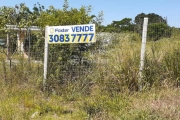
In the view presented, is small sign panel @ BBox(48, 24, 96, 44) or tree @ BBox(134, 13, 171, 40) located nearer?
small sign panel @ BBox(48, 24, 96, 44)

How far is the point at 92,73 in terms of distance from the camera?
6555 mm

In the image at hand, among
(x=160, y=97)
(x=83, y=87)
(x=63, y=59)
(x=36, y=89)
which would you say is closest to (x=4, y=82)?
(x=36, y=89)

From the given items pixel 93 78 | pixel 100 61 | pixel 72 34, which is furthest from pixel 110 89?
pixel 72 34

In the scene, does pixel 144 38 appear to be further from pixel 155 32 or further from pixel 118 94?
pixel 118 94

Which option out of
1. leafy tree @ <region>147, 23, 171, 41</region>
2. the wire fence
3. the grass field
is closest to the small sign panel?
the wire fence

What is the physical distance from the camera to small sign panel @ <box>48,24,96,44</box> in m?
6.42

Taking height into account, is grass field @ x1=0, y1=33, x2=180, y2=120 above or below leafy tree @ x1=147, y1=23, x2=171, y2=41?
below

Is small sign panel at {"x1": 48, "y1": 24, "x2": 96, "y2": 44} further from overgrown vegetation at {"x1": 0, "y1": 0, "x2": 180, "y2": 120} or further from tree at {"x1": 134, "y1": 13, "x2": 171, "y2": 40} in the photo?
tree at {"x1": 134, "y1": 13, "x2": 171, "y2": 40}

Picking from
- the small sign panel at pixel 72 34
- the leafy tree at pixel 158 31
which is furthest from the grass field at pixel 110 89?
the small sign panel at pixel 72 34

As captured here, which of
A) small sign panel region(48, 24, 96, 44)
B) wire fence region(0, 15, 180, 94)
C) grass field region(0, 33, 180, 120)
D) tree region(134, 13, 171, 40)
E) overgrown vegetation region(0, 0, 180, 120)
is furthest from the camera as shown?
tree region(134, 13, 171, 40)

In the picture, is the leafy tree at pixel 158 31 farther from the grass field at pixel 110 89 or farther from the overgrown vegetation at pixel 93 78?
the grass field at pixel 110 89

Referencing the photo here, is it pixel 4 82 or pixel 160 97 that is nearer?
pixel 160 97

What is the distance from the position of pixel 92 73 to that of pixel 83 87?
39cm

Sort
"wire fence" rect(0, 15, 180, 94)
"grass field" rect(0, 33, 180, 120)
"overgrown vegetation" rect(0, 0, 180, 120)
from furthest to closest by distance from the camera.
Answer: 1. "wire fence" rect(0, 15, 180, 94)
2. "overgrown vegetation" rect(0, 0, 180, 120)
3. "grass field" rect(0, 33, 180, 120)
